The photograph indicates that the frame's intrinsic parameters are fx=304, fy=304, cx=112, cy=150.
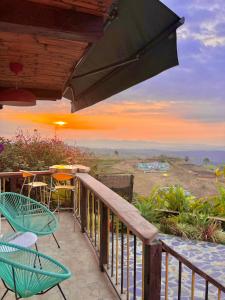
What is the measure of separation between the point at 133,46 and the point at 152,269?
62.0 inches

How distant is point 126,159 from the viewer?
378 inches

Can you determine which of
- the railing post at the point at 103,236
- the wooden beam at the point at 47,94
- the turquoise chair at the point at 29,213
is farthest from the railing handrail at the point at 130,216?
the wooden beam at the point at 47,94

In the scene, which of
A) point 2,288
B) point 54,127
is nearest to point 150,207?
point 54,127

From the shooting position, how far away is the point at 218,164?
7195mm

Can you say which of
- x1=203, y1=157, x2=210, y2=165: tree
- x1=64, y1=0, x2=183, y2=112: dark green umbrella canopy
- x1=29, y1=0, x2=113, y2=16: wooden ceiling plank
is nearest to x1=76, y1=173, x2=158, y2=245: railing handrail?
x1=64, y1=0, x2=183, y2=112: dark green umbrella canopy

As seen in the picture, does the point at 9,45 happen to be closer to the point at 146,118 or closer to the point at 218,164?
the point at 218,164

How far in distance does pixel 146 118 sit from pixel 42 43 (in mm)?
6798

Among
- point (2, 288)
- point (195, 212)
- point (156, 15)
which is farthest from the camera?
point (195, 212)

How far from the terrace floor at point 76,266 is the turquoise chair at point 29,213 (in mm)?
469

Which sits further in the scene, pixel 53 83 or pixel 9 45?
pixel 53 83

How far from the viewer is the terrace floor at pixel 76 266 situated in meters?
2.72

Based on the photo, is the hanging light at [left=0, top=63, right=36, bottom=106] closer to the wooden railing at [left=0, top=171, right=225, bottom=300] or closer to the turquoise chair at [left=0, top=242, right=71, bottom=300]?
the wooden railing at [left=0, top=171, right=225, bottom=300]

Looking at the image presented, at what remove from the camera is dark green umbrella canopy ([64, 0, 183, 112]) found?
1.95 metres

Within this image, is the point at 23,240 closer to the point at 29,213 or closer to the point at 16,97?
the point at 29,213
